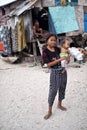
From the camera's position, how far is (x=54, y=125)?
4484mm

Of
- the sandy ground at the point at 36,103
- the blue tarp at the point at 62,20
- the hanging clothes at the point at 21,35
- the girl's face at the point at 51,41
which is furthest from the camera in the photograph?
the blue tarp at the point at 62,20

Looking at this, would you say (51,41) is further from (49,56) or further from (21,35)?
(21,35)

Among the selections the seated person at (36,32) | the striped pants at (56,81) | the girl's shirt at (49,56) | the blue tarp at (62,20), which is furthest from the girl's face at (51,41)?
the blue tarp at (62,20)

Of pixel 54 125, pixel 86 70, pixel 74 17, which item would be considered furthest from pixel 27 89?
pixel 74 17

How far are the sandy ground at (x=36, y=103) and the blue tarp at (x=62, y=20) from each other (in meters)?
3.11

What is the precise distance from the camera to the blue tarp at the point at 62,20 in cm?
1143

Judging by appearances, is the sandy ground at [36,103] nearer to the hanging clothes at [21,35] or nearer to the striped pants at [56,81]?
the striped pants at [56,81]

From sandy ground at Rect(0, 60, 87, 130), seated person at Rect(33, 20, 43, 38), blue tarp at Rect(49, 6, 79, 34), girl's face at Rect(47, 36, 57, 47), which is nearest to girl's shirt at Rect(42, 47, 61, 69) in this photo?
girl's face at Rect(47, 36, 57, 47)

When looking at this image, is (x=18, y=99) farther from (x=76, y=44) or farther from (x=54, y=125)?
(x=76, y=44)

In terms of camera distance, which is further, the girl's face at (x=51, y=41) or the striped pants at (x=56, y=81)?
the striped pants at (x=56, y=81)

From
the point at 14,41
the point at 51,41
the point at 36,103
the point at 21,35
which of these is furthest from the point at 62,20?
the point at 51,41

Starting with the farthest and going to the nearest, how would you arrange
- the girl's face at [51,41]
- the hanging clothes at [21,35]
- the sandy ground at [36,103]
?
the hanging clothes at [21,35] → the sandy ground at [36,103] → the girl's face at [51,41]

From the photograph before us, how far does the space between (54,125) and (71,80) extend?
339cm

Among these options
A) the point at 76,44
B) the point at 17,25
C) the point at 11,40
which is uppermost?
the point at 17,25
